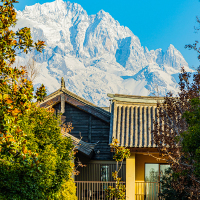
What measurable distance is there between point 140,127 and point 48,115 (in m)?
6.76

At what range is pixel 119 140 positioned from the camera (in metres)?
13.1

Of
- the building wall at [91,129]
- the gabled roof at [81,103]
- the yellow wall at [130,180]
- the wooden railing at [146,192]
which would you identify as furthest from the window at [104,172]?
the yellow wall at [130,180]

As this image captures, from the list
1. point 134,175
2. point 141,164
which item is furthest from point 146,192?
point 134,175

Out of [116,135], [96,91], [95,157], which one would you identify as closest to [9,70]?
[116,135]

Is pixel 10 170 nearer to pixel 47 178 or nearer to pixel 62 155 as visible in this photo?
pixel 47 178

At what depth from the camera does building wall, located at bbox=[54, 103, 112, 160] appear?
55.8 feet

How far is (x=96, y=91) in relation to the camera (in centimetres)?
19912

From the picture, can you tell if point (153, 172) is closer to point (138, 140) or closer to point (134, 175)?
point (134, 175)

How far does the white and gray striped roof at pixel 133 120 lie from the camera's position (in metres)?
13.1

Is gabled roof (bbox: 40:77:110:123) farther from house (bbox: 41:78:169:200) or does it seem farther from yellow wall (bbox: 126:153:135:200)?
yellow wall (bbox: 126:153:135:200)

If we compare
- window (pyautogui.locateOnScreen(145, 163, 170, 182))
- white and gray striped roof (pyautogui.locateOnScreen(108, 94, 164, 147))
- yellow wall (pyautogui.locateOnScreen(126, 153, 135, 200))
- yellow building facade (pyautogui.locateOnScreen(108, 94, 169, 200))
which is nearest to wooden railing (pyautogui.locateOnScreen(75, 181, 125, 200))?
yellow wall (pyautogui.locateOnScreen(126, 153, 135, 200))

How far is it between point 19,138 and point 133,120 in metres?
9.68

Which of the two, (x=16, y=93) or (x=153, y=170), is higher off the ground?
(x=16, y=93)

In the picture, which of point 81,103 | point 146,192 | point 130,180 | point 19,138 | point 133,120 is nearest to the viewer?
point 19,138
